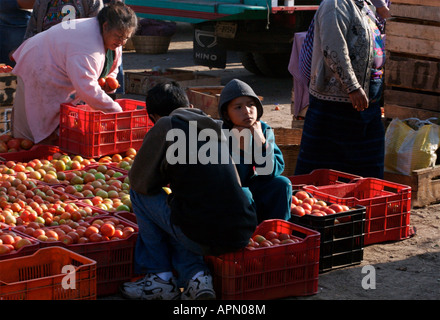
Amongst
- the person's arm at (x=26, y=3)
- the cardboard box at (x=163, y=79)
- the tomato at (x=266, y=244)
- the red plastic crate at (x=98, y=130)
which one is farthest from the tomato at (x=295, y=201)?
the cardboard box at (x=163, y=79)

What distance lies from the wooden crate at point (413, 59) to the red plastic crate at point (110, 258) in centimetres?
346

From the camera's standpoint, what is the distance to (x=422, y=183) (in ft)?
20.9

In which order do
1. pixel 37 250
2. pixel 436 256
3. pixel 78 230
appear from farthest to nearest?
pixel 436 256 < pixel 78 230 < pixel 37 250

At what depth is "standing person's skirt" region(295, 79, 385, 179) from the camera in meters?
5.90

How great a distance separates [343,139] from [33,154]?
2.63m

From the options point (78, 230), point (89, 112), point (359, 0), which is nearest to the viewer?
point (78, 230)

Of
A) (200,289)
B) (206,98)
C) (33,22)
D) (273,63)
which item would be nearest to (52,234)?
(200,289)

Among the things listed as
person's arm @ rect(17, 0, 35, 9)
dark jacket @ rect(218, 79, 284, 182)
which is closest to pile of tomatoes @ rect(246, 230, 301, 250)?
dark jacket @ rect(218, 79, 284, 182)

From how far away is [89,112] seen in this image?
6.38 m

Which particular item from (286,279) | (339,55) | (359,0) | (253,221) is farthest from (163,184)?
(359,0)

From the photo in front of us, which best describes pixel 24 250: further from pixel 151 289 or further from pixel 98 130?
pixel 98 130

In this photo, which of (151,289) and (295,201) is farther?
(295,201)

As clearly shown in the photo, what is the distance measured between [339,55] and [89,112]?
204 cm

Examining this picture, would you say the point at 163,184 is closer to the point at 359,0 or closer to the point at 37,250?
the point at 37,250
